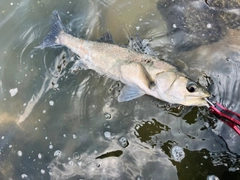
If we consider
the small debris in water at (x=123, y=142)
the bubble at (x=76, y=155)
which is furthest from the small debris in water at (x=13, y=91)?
the small debris in water at (x=123, y=142)

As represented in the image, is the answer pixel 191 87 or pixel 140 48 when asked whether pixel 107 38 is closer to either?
pixel 140 48

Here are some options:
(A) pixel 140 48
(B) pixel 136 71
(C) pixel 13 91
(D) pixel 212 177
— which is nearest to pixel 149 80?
(B) pixel 136 71

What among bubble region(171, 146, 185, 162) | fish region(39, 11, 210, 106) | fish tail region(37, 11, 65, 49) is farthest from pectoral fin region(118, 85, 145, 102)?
fish tail region(37, 11, 65, 49)

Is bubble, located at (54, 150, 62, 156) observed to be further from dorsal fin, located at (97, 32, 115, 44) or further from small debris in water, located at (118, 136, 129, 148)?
dorsal fin, located at (97, 32, 115, 44)

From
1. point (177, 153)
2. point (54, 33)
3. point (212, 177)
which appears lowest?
point (212, 177)

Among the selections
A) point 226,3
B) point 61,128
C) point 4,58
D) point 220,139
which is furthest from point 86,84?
point 226,3
